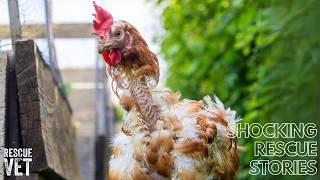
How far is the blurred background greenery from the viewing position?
5.24 feet

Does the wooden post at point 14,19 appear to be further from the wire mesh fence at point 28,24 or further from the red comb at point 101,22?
the red comb at point 101,22

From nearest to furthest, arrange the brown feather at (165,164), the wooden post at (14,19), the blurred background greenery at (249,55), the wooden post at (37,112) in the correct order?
the blurred background greenery at (249,55), the brown feather at (165,164), the wooden post at (37,112), the wooden post at (14,19)

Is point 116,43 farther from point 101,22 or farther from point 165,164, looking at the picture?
point 165,164

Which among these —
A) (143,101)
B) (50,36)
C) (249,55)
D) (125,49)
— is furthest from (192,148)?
(249,55)

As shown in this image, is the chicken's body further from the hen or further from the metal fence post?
the metal fence post

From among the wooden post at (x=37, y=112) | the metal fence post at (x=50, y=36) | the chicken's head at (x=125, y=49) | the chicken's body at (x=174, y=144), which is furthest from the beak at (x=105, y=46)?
the metal fence post at (x=50, y=36)

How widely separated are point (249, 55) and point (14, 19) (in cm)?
114

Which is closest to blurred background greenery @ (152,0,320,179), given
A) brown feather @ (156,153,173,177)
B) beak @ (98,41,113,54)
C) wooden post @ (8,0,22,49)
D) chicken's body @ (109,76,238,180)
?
chicken's body @ (109,76,238,180)

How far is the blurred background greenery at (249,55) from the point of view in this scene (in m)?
1.60

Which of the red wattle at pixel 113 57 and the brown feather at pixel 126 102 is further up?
the red wattle at pixel 113 57

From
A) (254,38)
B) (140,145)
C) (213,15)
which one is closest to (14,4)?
(140,145)

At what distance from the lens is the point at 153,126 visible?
1.85 metres

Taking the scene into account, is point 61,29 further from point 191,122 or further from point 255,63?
point 191,122

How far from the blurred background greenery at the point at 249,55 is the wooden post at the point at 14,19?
1.73 feet
